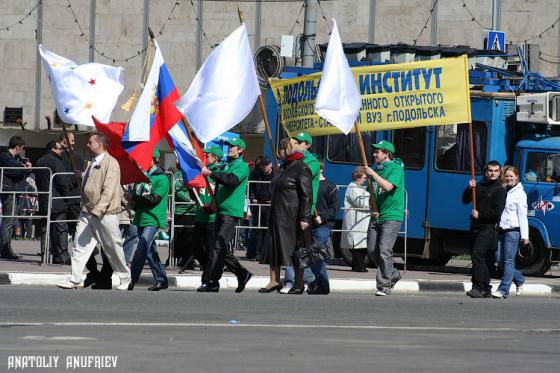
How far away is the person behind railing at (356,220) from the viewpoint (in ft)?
65.4

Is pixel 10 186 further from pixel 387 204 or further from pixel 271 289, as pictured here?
pixel 387 204

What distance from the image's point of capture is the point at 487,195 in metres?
15.6

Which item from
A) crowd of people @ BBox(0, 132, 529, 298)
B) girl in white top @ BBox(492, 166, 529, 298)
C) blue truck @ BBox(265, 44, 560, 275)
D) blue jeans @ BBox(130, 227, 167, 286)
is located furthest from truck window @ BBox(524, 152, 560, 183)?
blue jeans @ BBox(130, 227, 167, 286)

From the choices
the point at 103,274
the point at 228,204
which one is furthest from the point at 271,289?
the point at 103,274

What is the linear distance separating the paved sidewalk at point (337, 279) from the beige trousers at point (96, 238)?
153 cm

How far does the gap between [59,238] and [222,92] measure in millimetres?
4317

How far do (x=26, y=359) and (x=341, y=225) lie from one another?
12.8m

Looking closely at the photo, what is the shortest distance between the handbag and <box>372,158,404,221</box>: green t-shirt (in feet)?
3.19

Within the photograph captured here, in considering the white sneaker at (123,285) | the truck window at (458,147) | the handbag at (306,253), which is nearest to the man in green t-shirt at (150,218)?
the white sneaker at (123,285)

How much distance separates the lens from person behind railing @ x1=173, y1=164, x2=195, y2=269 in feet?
60.7

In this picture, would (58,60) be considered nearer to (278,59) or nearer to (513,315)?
(513,315)

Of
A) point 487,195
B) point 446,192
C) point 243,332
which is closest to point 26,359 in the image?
point 243,332

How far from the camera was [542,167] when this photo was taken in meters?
19.6

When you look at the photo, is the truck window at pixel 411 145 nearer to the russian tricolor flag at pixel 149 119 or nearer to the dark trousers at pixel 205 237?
the dark trousers at pixel 205 237
